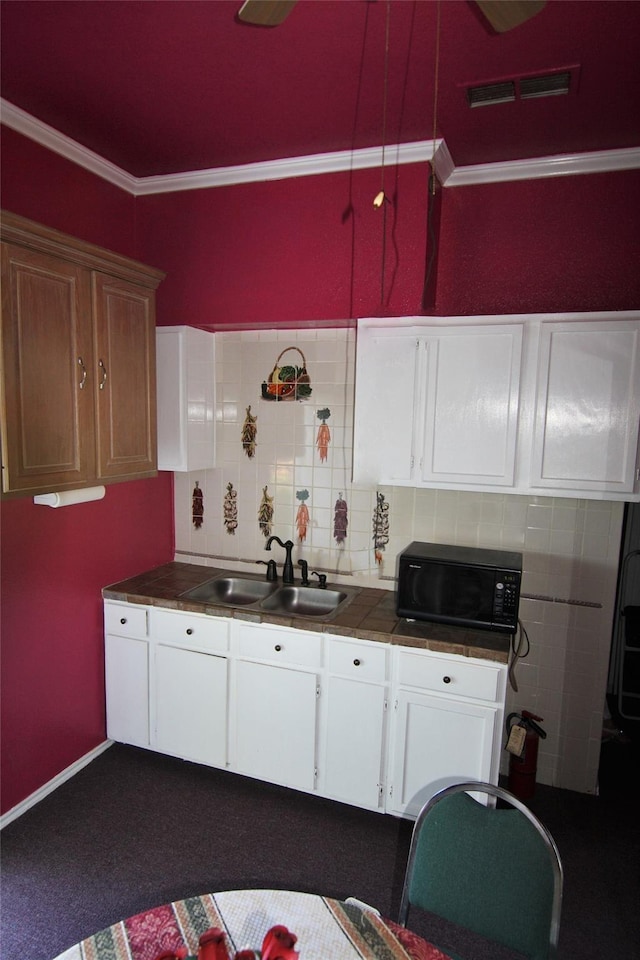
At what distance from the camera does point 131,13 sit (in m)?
1.68

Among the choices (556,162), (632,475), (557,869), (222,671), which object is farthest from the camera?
(222,671)

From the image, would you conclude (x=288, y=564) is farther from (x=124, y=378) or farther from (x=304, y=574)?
(x=124, y=378)

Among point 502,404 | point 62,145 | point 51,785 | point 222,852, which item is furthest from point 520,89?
point 51,785

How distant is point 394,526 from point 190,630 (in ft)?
3.73

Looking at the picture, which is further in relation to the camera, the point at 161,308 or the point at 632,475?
the point at 161,308

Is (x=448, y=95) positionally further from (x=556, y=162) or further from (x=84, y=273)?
(x=84, y=273)

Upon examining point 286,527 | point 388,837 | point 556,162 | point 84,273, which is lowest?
point 388,837

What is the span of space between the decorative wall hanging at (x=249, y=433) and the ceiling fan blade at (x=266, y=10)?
2052 millimetres

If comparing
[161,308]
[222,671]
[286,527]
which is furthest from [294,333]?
[222,671]

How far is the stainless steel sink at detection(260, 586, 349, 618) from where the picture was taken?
290cm

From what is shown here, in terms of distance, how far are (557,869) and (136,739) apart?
2.19m

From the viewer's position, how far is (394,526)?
2928mm

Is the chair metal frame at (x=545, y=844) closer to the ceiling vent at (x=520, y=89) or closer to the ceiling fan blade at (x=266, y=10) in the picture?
the ceiling fan blade at (x=266, y=10)

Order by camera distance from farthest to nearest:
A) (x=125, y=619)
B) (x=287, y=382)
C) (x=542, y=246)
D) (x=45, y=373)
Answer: (x=287, y=382)
(x=125, y=619)
(x=542, y=246)
(x=45, y=373)
